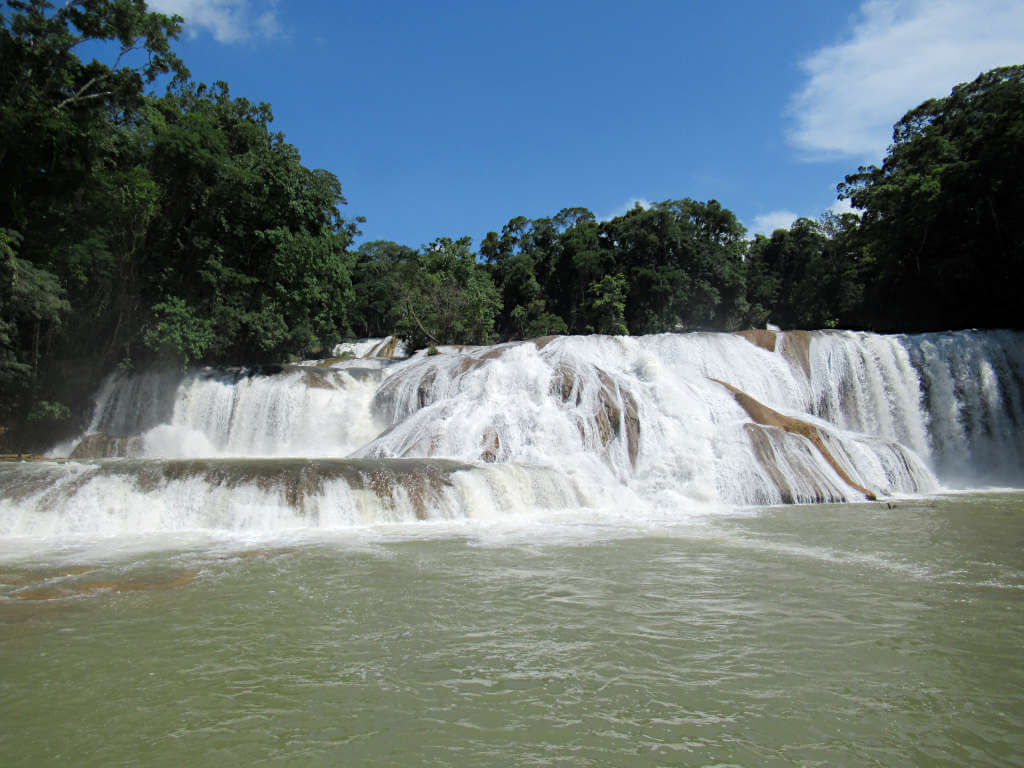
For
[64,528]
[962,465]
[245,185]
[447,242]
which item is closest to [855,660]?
[64,528]

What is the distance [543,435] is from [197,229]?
14117 mm

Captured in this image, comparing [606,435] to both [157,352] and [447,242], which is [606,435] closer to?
[157,352]

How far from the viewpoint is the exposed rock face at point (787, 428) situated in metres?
12.8

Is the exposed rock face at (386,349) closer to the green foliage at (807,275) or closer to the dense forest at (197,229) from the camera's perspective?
the dense forest at (197,229)

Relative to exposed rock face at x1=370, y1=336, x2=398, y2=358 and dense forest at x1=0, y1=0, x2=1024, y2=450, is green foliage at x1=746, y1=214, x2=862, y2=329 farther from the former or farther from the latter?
exposed rock face at x1=370, y1=336, x2=398, y2=358

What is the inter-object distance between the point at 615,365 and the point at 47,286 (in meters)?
14.4

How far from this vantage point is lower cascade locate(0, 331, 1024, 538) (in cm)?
946

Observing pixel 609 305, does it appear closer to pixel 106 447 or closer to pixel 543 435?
pixel 543 435

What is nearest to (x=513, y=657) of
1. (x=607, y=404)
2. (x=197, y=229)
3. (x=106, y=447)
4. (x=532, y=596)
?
(x=532, y=596)

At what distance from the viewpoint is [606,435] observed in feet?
45.6

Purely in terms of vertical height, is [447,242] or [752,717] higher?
[447,242]

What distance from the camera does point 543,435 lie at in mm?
13953

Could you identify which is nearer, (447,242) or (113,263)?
(113,263)

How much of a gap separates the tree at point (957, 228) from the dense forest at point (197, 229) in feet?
0.21
